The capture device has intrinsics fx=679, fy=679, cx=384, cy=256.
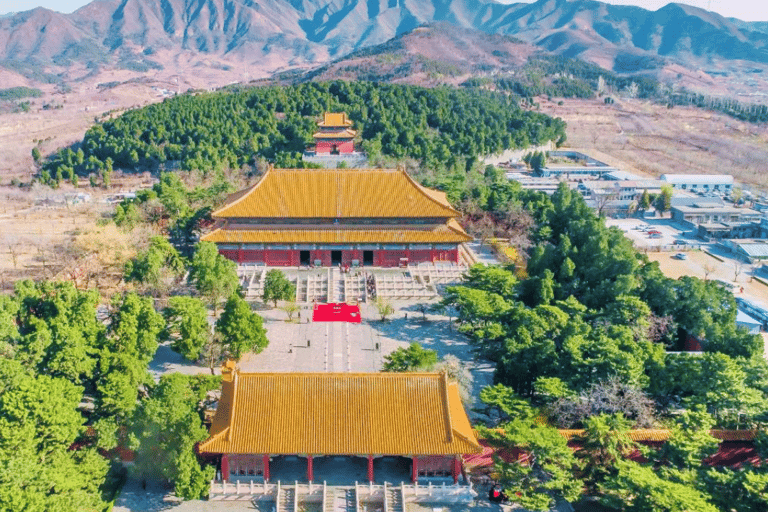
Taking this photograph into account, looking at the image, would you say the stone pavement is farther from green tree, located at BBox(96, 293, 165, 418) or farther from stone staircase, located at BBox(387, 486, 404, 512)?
stone staircase, located at BBox(387, 486, 404, 512)

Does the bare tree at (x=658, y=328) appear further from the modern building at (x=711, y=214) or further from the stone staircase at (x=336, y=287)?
the modern building at (x=711, y=214)

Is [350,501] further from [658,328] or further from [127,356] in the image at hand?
[658,328]

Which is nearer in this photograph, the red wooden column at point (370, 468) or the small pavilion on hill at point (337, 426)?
the small pavilion on hill at point (337, 426)

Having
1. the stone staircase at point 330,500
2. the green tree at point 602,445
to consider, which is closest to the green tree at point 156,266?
the stone staircase at point 330,500

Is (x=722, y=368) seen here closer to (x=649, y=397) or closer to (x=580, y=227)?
(x=649, y=397)

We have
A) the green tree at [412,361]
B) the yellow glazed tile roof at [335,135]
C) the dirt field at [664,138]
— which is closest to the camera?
the green tree at [412,361]

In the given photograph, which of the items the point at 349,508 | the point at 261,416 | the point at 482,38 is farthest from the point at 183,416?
the point at 482,38

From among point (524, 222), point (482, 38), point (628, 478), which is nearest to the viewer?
point (628, 478)

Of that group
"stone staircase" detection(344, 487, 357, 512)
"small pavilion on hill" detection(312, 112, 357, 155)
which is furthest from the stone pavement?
"small pavilion on hill" detection(312, 112, 357, 155)
